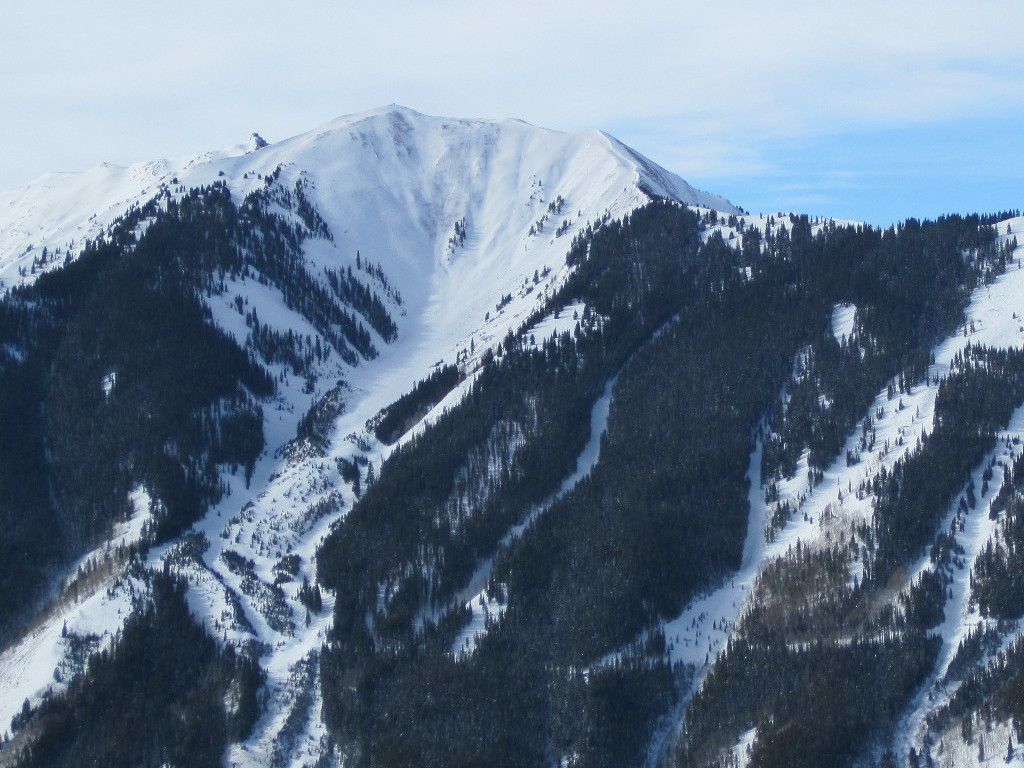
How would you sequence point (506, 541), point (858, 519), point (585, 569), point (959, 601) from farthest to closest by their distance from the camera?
point (506, 541)
point (585, 569)
point (858, 519)
point (959, 601)

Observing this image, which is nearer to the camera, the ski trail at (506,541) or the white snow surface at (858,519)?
the white snow surface at (858,519)

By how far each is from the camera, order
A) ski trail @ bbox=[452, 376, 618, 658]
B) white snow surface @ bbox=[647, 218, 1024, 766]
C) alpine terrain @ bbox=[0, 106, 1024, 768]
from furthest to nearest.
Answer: ski trail @ bbox=[452, 376, 618, 658] < white snow surface @ bbox=[647, 218, 1024, 766] < alpine terrain @ bbox=[0, 106, 1024, 768]

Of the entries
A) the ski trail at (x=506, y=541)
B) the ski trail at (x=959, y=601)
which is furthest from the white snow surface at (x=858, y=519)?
the ski trail at (x=506, y=541)

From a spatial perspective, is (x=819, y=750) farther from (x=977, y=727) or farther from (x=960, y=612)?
(x=960, y=612)

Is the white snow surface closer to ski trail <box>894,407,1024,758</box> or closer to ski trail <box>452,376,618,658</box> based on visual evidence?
ski trail <box>894,407,1024,758</box>

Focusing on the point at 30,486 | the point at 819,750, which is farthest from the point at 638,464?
the point at 30,486

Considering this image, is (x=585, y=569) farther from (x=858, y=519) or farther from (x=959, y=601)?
(x=959, y=601)

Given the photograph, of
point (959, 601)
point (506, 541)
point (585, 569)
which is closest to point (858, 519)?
point (959, 601)

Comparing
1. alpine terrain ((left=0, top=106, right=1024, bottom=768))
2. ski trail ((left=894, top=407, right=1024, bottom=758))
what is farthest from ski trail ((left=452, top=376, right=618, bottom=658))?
ski trail ((left=894, top=407, right=1024, bottom=758))

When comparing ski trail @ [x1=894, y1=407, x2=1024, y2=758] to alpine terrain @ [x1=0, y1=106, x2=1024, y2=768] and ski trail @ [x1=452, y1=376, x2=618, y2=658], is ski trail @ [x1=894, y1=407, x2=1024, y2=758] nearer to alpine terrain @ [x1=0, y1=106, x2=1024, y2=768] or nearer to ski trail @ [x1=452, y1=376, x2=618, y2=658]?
alpine terrain @ [x1=0, y1=106, x2=1024, y2=768]

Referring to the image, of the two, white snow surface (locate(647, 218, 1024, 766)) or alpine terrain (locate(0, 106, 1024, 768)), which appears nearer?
alpine terrain (locate(0, 106, 1024, 768))

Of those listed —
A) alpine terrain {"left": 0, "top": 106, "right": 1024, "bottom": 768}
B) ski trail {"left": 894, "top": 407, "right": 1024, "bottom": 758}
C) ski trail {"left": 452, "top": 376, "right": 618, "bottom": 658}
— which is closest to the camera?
ski trail {"left": 894, "top": 407, "right": 1024, "bottom": 758}

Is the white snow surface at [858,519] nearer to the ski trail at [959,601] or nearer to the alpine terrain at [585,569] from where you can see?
the ski trail at [959,601]

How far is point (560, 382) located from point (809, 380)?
124 ft
